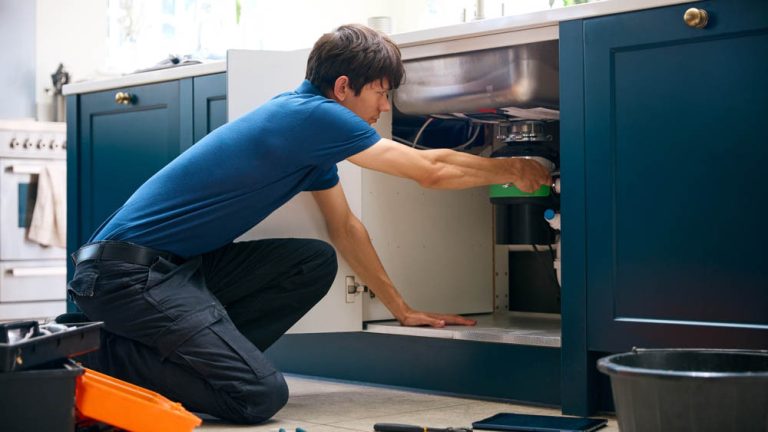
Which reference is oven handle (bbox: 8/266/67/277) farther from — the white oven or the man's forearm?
the man's forearm

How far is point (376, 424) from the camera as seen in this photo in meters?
2.19

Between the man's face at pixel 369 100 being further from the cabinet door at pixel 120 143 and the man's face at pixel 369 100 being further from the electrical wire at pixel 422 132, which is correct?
the cabinet door at pixel 120 143

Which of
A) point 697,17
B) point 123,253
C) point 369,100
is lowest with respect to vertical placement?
point 123,253

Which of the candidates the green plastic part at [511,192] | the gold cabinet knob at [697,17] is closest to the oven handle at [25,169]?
the green plastic part at [511,192]

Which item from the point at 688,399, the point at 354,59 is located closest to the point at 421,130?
the point at 354,59

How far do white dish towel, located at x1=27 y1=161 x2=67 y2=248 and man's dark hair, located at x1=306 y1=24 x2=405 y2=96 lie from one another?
9.33 feet

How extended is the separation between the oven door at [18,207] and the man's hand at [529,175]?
10.2 feet

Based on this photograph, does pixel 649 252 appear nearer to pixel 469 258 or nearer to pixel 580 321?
pixel 580 321

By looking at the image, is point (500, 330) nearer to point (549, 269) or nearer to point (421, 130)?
point (549, 269)

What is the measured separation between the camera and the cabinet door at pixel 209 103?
10.6 ft

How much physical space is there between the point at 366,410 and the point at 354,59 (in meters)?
0.84

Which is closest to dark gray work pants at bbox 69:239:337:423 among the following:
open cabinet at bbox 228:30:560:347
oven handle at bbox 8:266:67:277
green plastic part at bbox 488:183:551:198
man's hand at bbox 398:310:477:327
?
open cabinet at bbox 228:30:560:347

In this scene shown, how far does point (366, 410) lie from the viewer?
8.25ft

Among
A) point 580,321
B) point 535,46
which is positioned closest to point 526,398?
point 580,321
